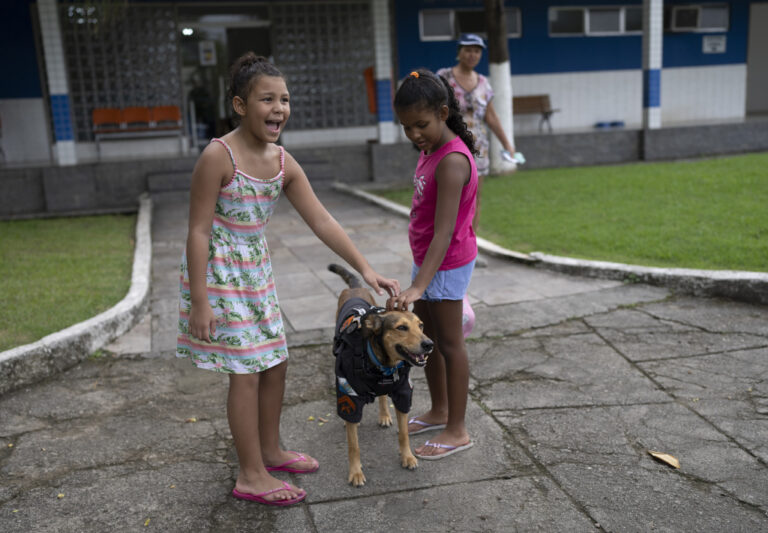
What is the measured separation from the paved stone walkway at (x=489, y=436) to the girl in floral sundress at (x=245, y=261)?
0.37 metres

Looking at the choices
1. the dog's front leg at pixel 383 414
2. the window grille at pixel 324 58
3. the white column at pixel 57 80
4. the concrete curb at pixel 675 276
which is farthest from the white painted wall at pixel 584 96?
the dog's front leg at pixel 383 414

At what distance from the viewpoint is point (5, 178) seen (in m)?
11.9

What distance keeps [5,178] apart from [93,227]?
3.31 meters

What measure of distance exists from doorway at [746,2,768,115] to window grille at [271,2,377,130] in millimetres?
11420

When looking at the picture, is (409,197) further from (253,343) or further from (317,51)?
(253,343)

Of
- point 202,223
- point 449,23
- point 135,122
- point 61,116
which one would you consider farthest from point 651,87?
point 202,223

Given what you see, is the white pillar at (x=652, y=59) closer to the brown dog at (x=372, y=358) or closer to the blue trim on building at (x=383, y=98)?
the blue trim on building at (x=383, y=98)

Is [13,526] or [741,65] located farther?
[741,65]

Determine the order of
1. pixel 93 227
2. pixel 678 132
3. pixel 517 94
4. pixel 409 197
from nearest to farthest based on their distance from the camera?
pixel 93 227 → pixel 409 197 → pixel 678 132 → pixel 517 94

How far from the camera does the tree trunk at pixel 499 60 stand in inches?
454

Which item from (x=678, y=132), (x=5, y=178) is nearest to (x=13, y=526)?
(x=5, y=178)

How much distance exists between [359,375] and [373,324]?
0.75 ft

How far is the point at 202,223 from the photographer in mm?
2693

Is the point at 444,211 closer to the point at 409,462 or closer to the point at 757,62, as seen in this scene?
the point at 409,462
